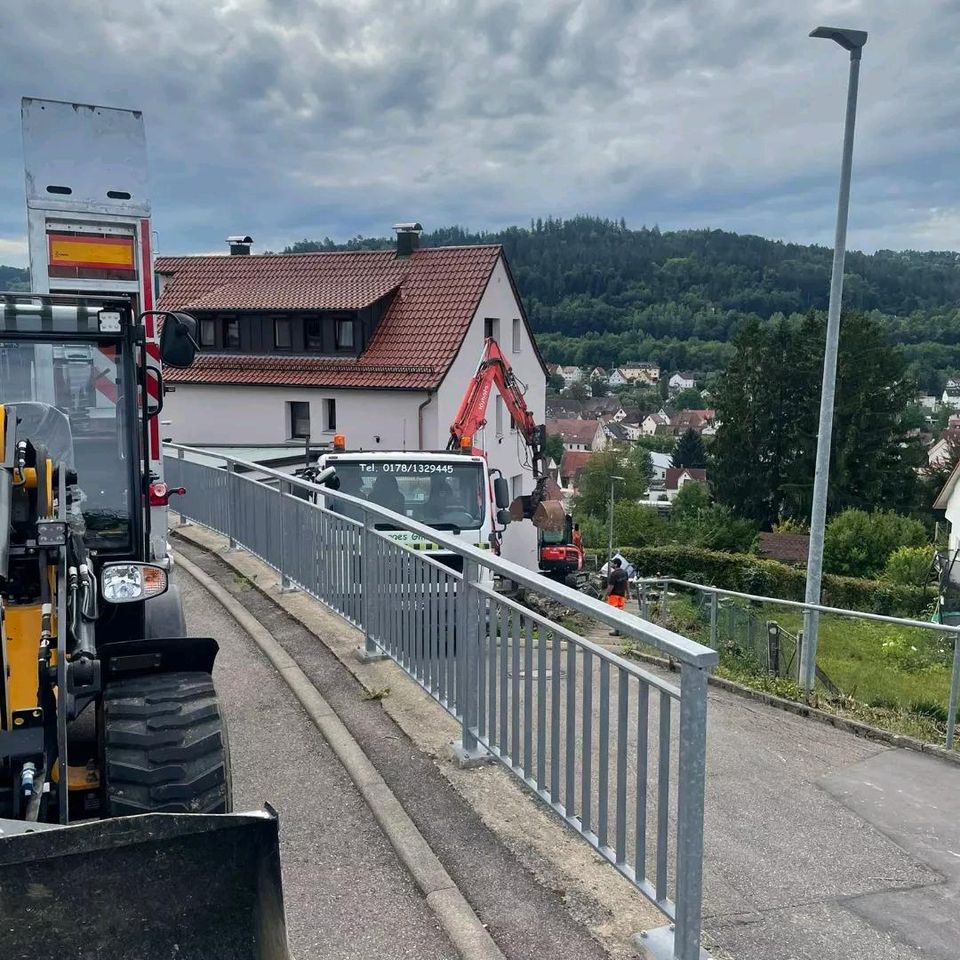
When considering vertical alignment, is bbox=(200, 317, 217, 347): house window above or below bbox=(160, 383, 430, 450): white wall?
above

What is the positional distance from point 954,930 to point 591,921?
1713 millimetres

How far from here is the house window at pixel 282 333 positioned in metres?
34.4

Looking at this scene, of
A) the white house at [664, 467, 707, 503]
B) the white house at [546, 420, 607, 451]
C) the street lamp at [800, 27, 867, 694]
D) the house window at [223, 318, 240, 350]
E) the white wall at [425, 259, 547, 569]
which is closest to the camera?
the street lamp at [800, 27, 867, 694]

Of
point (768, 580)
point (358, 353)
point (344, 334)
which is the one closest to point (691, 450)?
point (768, 580)

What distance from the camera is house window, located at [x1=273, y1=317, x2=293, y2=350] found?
34.4 metres

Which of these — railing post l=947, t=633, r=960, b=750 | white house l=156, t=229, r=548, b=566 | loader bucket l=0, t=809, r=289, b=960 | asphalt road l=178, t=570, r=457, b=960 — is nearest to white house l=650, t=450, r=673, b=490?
white house l=156, t=229, r=548, b=566

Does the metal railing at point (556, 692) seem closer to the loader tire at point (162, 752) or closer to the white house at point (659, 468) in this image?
the loader tire at point (162, 752)

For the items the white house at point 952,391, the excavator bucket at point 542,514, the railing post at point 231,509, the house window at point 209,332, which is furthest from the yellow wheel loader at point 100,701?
the white house at point 952,391

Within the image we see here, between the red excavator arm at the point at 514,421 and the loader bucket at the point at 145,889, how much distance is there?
48.5ft

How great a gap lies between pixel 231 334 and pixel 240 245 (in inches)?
358

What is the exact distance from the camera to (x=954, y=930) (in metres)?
4.39

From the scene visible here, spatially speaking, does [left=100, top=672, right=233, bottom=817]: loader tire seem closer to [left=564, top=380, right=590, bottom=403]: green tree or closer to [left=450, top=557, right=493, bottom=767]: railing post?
[left=450, top=557, right=493, bottom=767]: railing post

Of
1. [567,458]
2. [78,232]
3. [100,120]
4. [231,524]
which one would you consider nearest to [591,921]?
[78,232]

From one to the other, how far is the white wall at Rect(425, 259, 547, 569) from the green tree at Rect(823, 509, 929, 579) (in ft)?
54.9
